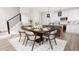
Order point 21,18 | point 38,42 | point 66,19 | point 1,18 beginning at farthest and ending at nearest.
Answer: point 66,19
point 1,18
point 21,18
point 38,42

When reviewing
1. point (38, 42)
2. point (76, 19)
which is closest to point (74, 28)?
Answer: point (76, 19)

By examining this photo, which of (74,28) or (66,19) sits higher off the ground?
(66,19)

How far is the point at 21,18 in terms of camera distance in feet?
13.1

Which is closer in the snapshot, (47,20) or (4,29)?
(4,29)

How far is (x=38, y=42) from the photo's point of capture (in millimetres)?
3176

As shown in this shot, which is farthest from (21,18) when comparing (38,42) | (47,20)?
(47,20)
